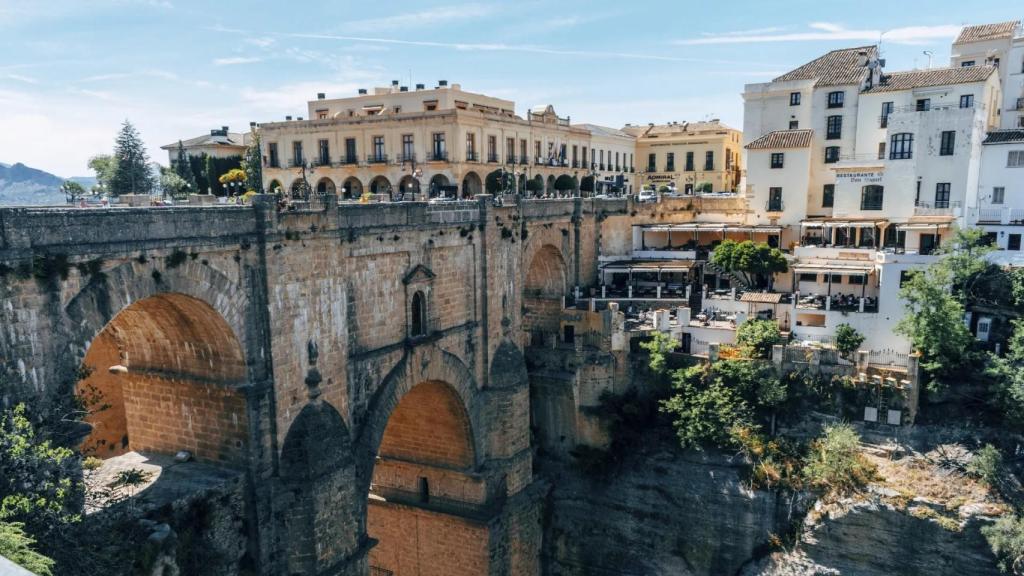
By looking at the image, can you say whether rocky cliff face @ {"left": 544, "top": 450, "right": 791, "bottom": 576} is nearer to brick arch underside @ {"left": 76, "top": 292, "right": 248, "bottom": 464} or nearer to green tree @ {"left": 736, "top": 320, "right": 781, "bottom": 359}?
green tree @ {"left": 736, "top": 320, "right": 781, "bottom": 359}

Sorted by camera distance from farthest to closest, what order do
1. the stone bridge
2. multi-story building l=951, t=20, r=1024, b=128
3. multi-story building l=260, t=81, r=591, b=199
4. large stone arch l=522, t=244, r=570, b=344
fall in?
multi-story building l=260, t=81, r=591, b=199
multi-story building l=951, t=20, r=1024, b=128
large stone arch l=522, t=244, r=570, b=344
the stone bridge

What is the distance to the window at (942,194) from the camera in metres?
33.3

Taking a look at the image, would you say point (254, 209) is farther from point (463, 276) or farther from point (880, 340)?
point (880, 340)

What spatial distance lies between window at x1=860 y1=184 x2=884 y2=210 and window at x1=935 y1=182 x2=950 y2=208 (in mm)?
2425

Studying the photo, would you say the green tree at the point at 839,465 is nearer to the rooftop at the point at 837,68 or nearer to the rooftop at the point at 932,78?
the rooftop at the point at 932,78

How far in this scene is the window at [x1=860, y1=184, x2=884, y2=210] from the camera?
117 ft

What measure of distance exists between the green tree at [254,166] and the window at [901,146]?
36.9 m

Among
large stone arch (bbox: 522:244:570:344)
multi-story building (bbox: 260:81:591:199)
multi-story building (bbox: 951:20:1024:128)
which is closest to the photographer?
large stone arch (bbox: 522:244:570:344)

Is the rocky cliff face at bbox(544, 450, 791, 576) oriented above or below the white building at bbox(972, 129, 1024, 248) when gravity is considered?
below

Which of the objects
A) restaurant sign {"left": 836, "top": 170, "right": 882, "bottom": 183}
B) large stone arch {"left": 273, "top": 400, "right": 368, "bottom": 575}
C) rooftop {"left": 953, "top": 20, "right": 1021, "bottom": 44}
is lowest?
large stone arch {"left": 273, "top": 400, "right": 368, "bottom": 575}

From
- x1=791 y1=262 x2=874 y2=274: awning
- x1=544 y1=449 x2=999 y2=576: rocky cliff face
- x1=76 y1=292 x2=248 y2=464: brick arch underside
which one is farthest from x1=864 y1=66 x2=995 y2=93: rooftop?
x1=76 y1=292 x2=248 y2=464: brick arch underside

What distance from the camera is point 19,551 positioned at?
867cm

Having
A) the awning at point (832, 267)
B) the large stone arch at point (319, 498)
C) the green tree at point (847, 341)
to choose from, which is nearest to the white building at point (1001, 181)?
the awning at point (832, 267)

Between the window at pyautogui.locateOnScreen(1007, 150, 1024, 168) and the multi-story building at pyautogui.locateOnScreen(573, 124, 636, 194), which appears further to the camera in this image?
the multi-story building at pyautogui.locateOnScreen(573, 124, 636, 194)
